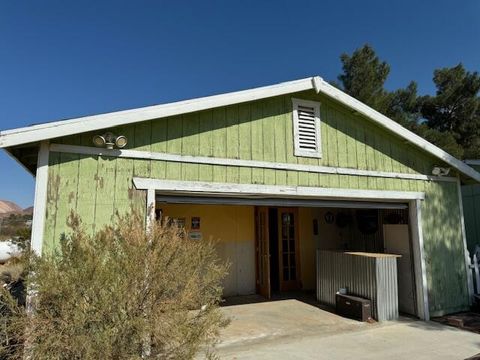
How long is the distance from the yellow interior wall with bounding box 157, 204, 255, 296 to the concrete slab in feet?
6.73

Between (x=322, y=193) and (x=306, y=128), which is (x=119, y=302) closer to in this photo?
(x=322, y=193)

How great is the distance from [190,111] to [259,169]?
155 cm

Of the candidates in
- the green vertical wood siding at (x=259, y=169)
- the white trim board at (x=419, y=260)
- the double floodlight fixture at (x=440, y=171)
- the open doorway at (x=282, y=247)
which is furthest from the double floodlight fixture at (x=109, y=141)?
the double floodlight fixture at (x=440, y=171)

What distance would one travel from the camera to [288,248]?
10602 mm

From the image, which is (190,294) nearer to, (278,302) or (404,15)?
(278,302)

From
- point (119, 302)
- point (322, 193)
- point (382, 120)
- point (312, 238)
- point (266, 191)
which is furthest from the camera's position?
point (312, 238)

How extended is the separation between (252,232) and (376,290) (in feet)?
13.3

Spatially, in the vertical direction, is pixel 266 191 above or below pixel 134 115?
below

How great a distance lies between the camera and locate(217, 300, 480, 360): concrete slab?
527cm

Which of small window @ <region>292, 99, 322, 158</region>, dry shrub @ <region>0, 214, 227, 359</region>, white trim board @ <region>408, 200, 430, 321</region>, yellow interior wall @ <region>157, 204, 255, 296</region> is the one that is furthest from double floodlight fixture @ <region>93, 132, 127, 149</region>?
white trim board @ <region>408, 200, 430, 321</region>

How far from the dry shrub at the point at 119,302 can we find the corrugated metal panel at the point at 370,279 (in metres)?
4.48

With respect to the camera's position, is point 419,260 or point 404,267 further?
point 404,267

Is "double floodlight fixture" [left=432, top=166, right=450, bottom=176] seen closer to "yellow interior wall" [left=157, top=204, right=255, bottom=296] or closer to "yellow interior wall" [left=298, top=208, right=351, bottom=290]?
"yellow interior wall" [left=298, top=208, right=351, bottom=290]

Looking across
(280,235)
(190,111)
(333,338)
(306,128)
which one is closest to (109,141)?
(190,111)
